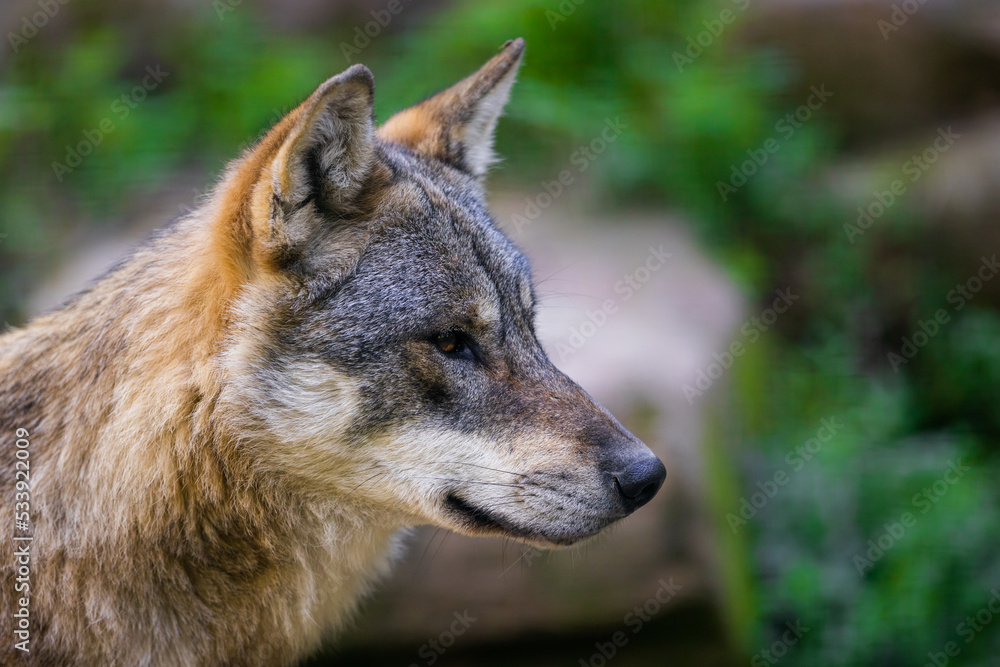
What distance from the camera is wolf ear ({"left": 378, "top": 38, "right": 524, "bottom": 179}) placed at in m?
3.93

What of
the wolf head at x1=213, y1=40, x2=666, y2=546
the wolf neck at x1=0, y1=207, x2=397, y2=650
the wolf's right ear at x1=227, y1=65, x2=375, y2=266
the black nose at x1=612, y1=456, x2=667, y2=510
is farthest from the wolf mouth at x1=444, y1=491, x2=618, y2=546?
the wolf's right ear at x1=227, y1=65, x2=375, y2=266

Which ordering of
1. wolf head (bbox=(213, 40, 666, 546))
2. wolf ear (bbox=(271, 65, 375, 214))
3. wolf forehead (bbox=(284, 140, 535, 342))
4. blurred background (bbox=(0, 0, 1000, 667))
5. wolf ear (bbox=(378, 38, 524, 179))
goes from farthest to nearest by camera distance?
1. blurred background (bbox=(0, 0, 1000, 667))
2. wolf ear (bbox=(378, 38, 524, 179))
3. wolf forehead (bbox=(284, 140, 535, 342))
4. wolf head (bbox=(213, 40, 666, 546))
5. wolf ear (bbox=(271, 65, 375, 214))

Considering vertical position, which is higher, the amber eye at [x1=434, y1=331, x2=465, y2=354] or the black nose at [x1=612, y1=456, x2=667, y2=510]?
the amber eye at [x1=434, y1=331, x2=465, y2=354]

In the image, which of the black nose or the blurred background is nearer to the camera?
the black nose

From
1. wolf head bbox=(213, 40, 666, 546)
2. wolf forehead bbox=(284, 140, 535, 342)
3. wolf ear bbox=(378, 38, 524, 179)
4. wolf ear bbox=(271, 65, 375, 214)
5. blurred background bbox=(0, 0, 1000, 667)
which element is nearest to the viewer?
wolf ear bbox=(271, 65, 375, 214)

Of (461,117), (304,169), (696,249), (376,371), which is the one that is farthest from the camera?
(696,249)

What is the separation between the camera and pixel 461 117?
3.98 m

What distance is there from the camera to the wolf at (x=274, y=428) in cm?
292

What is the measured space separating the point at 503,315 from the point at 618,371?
1.88 m

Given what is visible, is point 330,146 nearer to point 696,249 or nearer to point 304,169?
point 304,169

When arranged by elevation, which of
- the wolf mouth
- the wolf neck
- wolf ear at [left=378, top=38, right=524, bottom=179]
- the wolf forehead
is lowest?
the wolf mouth

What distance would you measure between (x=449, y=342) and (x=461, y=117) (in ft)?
4.34

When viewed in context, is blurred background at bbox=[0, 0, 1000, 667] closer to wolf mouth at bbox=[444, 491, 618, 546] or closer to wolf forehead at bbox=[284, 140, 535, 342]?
wolf forehead at bbox=[284, 140, 535, 342]

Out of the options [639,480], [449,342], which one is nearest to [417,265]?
[449,342]
